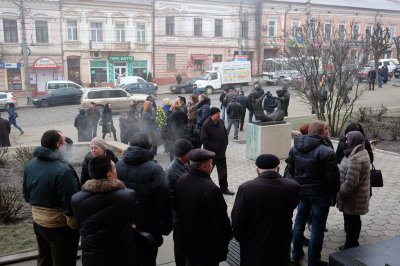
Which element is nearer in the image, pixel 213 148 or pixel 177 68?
pixel 213 148

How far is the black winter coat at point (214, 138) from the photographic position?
7621 millimetres

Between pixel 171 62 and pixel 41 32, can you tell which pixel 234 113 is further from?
pixel 171 62

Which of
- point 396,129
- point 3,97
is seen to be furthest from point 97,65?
point 396,129

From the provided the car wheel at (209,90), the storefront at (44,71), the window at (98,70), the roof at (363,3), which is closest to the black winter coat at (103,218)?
the car wheel at (209,90)

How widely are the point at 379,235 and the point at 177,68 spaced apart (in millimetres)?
34562

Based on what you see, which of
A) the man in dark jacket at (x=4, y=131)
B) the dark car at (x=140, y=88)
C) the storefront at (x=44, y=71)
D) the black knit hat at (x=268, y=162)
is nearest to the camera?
the black knit hat at (x=268, y=162)

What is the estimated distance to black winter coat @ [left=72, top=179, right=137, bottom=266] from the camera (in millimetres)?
3441

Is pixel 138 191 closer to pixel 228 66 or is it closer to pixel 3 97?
pixel 3 97

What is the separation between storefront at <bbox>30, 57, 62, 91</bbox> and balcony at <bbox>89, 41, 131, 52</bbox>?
347cm

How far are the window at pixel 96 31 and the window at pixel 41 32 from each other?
3.76 metres

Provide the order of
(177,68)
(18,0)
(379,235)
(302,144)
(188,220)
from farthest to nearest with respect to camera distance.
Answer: (177,68)
(18,0)
(379,235)
(302,144)
(188,220)

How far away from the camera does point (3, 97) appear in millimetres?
25547

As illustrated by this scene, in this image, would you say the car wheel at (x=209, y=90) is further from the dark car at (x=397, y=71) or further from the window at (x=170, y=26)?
the dark car at (x=397, y=71)

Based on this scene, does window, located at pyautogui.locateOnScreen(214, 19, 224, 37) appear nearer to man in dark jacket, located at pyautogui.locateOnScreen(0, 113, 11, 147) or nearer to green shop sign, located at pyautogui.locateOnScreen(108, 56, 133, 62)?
green shop sign, located at pyautogui.locateOnScreen(108, 56, 133, 62)
